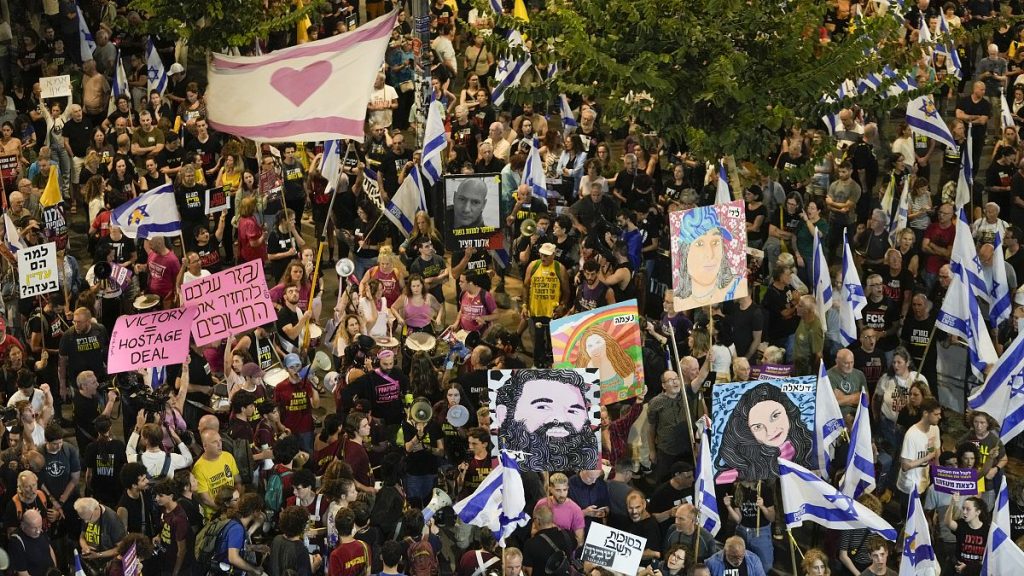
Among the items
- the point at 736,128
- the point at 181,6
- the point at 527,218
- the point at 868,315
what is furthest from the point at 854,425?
the point at 181,6

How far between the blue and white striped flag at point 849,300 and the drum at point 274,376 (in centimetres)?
535

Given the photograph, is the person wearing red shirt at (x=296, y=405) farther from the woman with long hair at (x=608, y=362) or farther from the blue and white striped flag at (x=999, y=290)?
the blue and white striped flag at (x=999, y=290)

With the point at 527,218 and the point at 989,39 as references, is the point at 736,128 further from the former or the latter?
the point at 989,39

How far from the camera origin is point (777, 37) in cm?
1938

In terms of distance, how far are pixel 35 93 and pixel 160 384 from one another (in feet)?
31.0

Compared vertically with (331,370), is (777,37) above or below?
above

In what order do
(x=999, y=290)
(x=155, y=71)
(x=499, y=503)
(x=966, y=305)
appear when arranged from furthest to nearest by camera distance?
1. (x=155, y=71)
2. (x=999, y=290)
3. (x=966, y=305)
4. (x=499, y=503)

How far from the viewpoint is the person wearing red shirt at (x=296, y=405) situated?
1706 cm

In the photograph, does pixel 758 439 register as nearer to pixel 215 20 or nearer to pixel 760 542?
pixel 760 542

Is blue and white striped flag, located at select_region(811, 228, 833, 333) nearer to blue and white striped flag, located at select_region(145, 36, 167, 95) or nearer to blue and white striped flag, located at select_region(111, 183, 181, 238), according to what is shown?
blue and white striped flag, located at select_region(111, 183, 181, 238)

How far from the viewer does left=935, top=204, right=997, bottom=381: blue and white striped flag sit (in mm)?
17766

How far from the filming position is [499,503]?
14.8 metres

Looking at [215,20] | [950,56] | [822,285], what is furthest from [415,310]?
[950,56]

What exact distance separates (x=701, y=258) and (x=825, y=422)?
2025 mm
